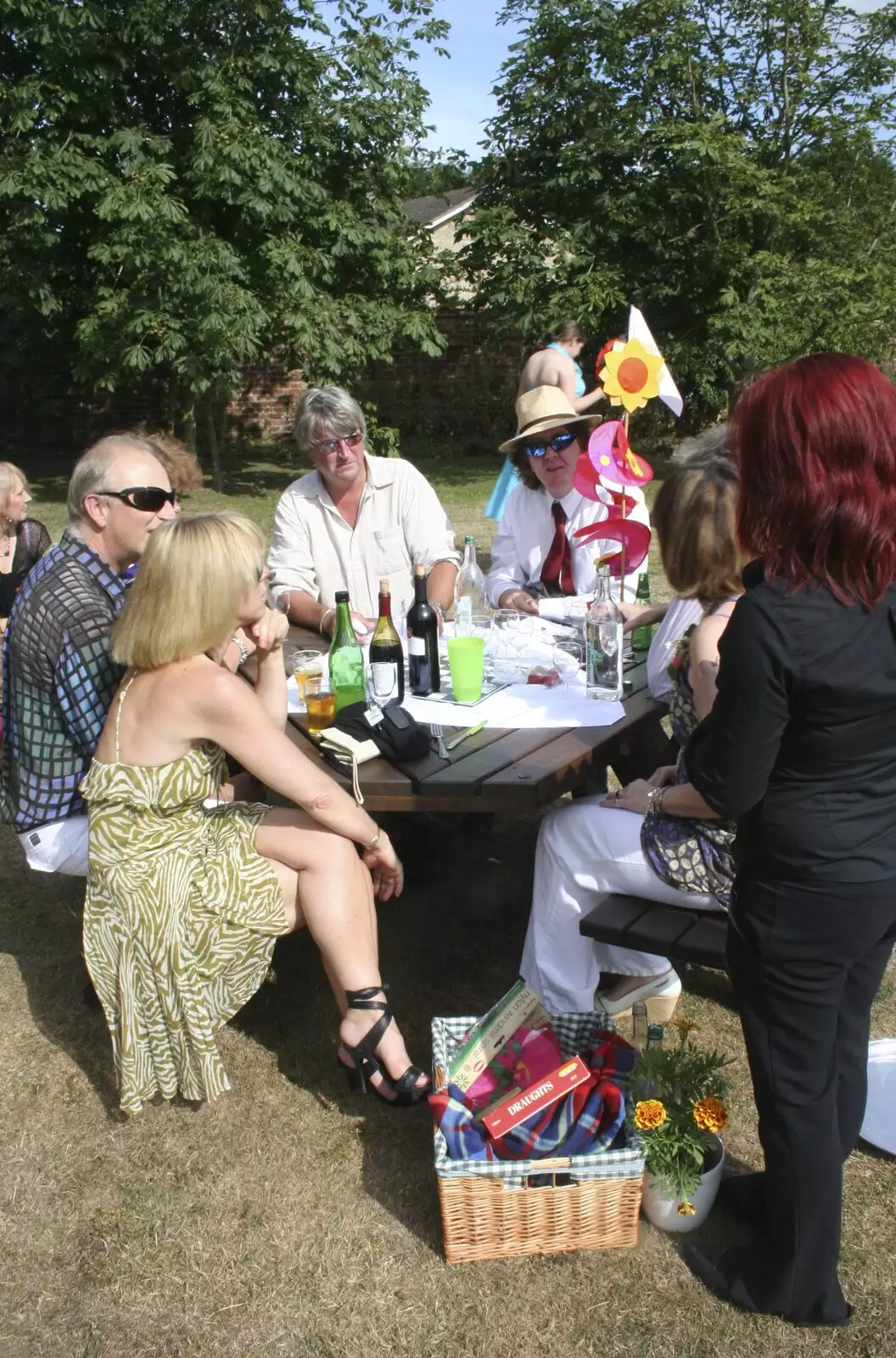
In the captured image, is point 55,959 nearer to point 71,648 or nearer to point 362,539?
point 71,648

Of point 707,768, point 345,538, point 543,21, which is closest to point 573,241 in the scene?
point 543,21

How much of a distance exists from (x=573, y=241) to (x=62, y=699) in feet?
40.2

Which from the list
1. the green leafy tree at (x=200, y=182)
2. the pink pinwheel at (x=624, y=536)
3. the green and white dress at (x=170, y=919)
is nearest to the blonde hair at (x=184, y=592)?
the green and white dress at (x=170, y=919)

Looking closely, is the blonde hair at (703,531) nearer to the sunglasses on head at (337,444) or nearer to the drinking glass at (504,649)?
the drinking glass at (504,649)

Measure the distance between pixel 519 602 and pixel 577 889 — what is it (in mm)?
1360

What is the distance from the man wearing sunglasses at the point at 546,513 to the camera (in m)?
3.75


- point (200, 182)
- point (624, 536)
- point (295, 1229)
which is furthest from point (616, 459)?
point (200, 182)

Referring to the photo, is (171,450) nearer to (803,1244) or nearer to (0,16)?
(803,1244)

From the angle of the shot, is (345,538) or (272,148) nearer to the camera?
(345,538)

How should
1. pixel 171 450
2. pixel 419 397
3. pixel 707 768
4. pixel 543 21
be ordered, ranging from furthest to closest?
1. pixel 419 397
2. pixel 543 21
3. pixel 171 450
4. pixel 707 768

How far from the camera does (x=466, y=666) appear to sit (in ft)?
8.48

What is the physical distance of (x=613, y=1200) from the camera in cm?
195

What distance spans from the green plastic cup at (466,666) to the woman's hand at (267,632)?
43cm

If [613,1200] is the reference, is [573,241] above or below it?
above
